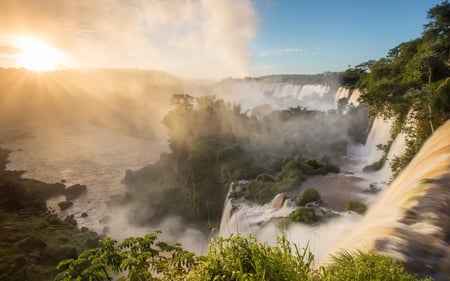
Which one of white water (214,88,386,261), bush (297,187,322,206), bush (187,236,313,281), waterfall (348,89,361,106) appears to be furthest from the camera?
waterfall (348,89,361,106)

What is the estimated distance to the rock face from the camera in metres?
33.2

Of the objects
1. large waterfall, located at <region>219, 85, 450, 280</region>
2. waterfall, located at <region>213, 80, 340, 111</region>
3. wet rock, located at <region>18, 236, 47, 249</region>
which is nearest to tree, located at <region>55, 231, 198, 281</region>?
large waterfall, located at <region>219, 85, 450, 280</region>

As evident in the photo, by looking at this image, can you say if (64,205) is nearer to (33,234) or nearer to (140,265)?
(33,234)

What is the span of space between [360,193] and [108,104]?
298 feet

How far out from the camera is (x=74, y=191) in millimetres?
33812

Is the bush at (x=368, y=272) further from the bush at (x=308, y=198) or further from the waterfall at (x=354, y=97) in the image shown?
the waterfall at (x=354, y=97)

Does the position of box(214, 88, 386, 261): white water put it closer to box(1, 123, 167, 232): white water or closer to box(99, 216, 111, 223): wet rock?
box(99, 216, 111, 223): wet rock

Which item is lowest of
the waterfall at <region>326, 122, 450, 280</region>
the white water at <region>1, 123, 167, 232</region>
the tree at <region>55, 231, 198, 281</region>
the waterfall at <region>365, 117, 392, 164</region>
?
the white water at <region>1, 123, 167, 232</region>

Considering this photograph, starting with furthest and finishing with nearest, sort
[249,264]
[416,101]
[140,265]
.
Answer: [416,101] → [140,265] → [249,264]

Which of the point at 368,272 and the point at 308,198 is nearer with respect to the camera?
the point at 368,272

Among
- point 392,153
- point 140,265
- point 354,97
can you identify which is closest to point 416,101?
point 392,153

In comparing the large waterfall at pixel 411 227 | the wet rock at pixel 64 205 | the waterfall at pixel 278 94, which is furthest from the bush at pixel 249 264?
the waterfall at pixel 278 94

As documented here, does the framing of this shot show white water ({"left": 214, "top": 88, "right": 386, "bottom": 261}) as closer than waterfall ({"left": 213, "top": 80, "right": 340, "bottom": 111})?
Yes

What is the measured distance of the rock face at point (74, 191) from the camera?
33.2 metres
